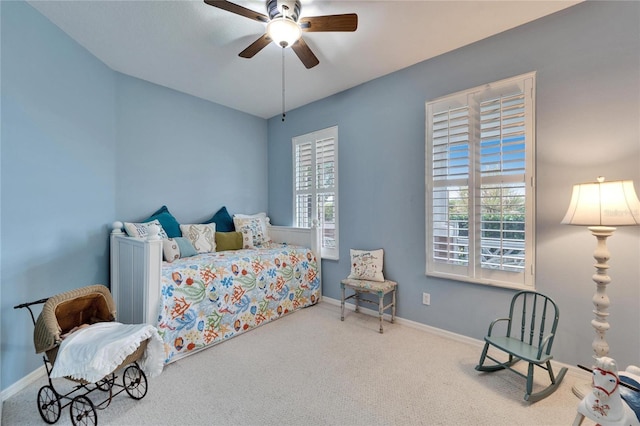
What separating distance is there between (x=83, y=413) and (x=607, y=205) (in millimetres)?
3302

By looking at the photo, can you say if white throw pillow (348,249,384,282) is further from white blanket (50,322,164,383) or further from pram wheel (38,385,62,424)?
pram wheel (38,385,62,424)

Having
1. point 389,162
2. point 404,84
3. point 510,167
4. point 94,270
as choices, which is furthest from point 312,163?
point 94,270

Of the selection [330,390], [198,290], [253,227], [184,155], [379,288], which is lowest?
[330,390]

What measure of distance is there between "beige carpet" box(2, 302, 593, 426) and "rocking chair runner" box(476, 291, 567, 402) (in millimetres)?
62

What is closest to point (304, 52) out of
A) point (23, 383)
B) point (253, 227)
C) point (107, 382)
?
point (253, 227)

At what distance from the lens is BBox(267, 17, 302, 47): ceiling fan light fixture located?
1.78 m

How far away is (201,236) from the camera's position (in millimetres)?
3301

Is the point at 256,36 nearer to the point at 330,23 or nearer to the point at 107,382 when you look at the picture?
the point at 330,23

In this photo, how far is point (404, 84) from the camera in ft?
9.65

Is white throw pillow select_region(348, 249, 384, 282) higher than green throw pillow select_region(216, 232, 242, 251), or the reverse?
green throw pillow select_region(216, 232, 242, 251)

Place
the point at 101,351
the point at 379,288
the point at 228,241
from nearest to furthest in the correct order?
the point at 101,351 → the point at 379,288 → the point at 228,241

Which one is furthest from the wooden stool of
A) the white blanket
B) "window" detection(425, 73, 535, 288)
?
the white blanket

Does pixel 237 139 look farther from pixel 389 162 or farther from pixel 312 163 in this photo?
pixel 389 162

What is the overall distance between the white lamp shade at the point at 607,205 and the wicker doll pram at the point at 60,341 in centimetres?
289
